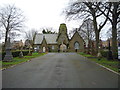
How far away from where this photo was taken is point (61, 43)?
72125 millimetres

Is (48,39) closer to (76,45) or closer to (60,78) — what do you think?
(76,45)

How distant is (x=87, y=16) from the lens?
27375 millimetres

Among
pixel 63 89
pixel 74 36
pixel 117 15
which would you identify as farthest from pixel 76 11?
pixel 74 36

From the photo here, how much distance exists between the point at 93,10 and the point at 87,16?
1472mm

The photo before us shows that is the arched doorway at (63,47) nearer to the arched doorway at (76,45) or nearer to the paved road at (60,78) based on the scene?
the arched doorway at (76,45)

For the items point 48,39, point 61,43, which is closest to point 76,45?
point 61,43

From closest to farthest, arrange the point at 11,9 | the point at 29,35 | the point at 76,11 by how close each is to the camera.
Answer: the point at 76,11 < the point at 11,9 < the point at 29,35

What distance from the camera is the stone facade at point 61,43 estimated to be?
6962 centimetres

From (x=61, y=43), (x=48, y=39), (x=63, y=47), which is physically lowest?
(x=63, y=47)

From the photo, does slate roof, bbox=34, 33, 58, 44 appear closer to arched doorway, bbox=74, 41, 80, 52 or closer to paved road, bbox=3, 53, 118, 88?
arched doorway, bbox=74, 41, 80, 52

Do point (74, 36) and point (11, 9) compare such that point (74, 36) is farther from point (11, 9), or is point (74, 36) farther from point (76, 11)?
point (76, 11)

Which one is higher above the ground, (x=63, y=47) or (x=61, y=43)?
(x=61, y=43)

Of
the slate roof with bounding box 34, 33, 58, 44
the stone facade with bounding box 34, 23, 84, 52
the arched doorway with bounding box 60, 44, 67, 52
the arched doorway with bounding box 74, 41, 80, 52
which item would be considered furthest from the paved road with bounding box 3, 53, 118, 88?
the slate roof with bounding box 34, 33, 58, 44

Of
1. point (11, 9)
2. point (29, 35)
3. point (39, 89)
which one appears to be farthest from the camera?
point (29, 35)
